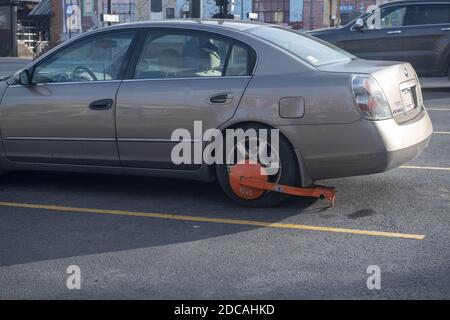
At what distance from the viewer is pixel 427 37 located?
13.3 metres

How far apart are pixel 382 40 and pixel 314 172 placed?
8.76 m

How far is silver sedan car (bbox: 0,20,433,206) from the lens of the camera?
210 inches

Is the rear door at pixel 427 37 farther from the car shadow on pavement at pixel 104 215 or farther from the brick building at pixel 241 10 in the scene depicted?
the brick building at pixel 241 10

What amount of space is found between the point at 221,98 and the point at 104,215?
4.57 ft

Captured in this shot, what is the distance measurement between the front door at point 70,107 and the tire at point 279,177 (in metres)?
1.01

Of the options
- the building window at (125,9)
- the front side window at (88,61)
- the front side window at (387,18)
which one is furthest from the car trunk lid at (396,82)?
the building window at (125,9)

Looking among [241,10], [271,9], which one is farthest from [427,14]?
[271,9]

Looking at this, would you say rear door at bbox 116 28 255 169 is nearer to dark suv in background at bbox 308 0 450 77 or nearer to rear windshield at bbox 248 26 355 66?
rear windshield at bbox 248 26 355 66

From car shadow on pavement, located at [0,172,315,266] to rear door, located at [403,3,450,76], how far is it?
811 cm

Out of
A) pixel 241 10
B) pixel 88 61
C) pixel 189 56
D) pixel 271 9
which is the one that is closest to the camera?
pixel 189 56

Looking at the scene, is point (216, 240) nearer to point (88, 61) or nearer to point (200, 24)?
point (200, 24)

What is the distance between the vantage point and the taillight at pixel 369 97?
17.2 feet

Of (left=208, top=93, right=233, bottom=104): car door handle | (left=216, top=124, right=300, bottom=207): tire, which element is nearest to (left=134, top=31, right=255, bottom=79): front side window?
(left=208, top=93, right=233, bottom=104): car door handle
